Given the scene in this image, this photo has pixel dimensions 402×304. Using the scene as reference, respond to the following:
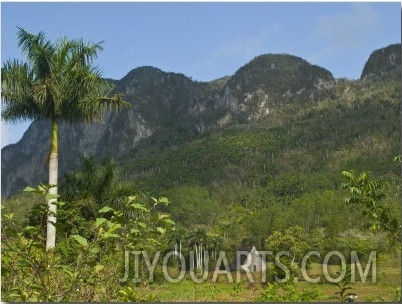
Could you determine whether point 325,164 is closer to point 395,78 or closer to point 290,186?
point 290,186

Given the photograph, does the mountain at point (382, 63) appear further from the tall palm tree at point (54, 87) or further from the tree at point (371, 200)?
the tree at point (371, 200)

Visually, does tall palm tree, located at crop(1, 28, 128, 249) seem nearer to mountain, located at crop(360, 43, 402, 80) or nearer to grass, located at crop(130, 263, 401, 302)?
grass, located at crop(130, 263, 401, 302)

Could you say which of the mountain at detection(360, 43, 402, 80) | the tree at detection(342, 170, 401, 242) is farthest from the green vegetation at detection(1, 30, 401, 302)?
the mountain at detection(360, 43, 402, 80)

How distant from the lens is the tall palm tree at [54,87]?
27.8 feet

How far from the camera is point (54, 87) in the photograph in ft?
28.2

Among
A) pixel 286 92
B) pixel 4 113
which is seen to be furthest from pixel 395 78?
pixel 4 113

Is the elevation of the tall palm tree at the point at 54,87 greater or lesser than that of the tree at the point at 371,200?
greater

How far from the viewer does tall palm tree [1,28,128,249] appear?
8461 millimetres

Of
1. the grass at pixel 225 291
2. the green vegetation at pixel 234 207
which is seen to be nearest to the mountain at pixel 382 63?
the green vegetation at pixel 234 207

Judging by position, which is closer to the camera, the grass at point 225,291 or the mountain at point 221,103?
the grass at point 225,291

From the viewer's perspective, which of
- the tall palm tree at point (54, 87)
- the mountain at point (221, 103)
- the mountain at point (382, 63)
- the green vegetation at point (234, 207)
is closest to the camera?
the green vegetation at point (234, 207)

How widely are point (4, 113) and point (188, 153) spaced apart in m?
120

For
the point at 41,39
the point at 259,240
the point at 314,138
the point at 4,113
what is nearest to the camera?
the point at 41,39

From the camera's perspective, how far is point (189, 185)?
103938 mm
